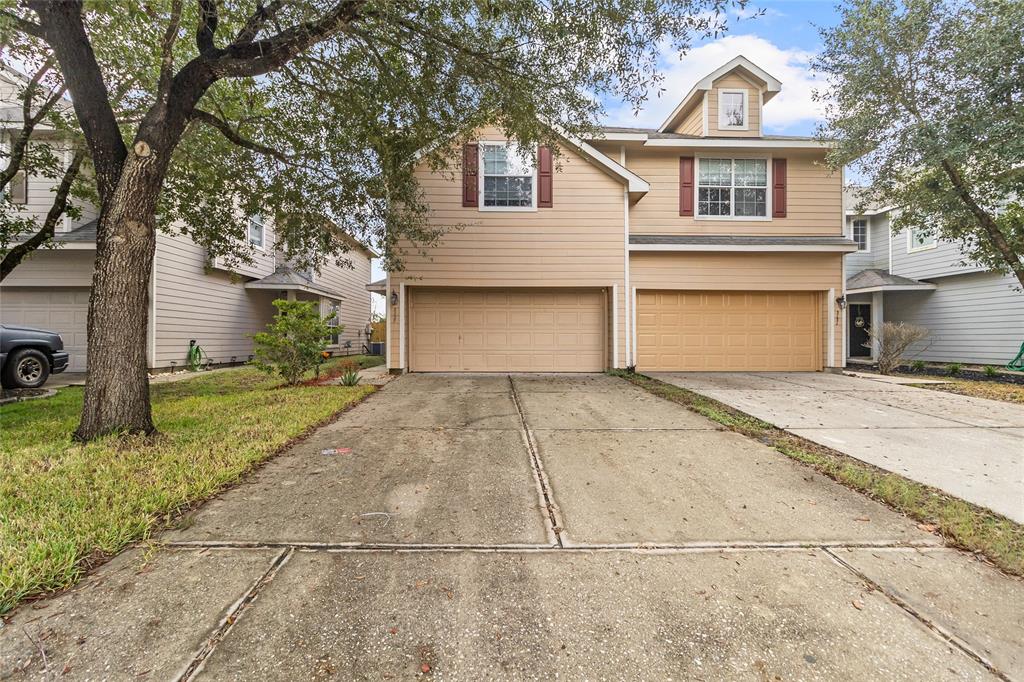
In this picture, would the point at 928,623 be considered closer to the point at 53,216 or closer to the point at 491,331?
the point at 491,331

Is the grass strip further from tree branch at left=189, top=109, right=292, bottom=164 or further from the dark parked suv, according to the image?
the dark parked suv

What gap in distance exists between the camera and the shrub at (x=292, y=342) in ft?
25.2

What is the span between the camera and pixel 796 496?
10.2 feet

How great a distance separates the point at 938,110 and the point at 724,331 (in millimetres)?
5507

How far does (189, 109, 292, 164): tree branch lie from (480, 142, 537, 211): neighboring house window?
4471 millimetres

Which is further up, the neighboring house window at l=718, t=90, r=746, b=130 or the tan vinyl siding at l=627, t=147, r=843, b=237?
the neighboring house window at l=718, t=90, r=746, b=130

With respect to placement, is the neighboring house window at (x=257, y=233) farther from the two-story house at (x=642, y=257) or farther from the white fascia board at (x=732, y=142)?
the white fascia board at (x=732, y=142)

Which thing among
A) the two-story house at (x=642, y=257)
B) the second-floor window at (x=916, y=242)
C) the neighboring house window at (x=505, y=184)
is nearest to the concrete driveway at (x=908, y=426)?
the two-story house at (x=642, y=257)

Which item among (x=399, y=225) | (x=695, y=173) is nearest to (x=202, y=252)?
(x=399, y=225)

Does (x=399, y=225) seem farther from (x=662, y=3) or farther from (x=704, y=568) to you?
(x=704, y=568)

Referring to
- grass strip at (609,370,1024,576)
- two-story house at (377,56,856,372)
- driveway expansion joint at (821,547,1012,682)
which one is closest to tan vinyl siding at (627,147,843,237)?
two-story house at (377,56,856,372)

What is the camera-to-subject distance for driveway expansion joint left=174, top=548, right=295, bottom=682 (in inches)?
61.5

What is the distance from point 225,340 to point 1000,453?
50.8 ft

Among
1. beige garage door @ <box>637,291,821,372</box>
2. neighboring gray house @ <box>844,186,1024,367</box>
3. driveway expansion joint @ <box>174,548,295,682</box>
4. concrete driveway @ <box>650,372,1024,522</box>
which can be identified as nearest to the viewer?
driveway expansion joint @ <box>174,548,295,682</box>
